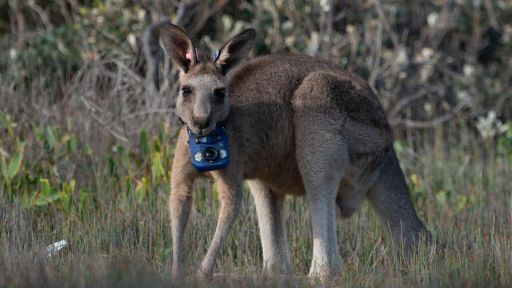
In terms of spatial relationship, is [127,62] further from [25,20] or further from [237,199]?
[237,199]

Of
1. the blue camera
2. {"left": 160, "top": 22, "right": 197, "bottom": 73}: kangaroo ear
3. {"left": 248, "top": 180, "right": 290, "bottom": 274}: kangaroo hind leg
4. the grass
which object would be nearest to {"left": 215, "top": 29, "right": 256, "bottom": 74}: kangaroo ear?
{"left": 160, "top": 22, "right": 197, "bottom": 73}: kangaroo ear

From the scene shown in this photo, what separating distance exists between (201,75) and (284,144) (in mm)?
634

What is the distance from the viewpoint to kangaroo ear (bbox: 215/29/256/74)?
4332 millimetres

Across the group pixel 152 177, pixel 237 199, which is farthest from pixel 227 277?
pixel 152 177

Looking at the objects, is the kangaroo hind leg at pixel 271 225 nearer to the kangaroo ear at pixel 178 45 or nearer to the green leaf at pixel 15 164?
the kangaroo ear at pixel 178 45

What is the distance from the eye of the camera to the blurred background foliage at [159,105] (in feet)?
17.6

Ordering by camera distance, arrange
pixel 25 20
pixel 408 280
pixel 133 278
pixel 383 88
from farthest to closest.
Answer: pixel 25 20
pixel 383 88
pixel 408 280
pixel 133 278

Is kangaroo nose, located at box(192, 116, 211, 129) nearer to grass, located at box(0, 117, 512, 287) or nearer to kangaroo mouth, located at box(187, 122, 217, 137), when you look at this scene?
kangaroo mouth, located at box(187, 122, 217, 137)

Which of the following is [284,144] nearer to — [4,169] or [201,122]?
[201,122]

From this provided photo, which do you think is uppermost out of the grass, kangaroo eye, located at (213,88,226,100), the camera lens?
kangaroo eye, located at (213,88,226,100)

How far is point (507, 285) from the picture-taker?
3986 mm

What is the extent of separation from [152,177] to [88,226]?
0.94 meters

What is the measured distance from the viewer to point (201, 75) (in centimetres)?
425

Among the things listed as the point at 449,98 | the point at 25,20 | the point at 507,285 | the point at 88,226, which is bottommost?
the point at 507,285
